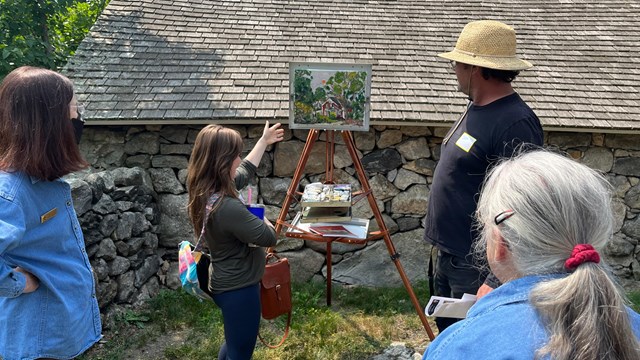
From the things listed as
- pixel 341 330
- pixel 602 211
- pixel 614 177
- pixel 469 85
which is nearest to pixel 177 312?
pixel 341 330

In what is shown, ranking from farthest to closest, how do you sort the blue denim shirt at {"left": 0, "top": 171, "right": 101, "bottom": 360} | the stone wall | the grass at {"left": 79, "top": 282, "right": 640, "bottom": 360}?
the stone wall
the grass at {"left": 79, "top": 282, "right": 640, "bottom": 360}
the blue denim shirt at {"left": 0, "top": 171, "right": 101, "bottom": 360}

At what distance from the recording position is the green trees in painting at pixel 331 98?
3311 mm

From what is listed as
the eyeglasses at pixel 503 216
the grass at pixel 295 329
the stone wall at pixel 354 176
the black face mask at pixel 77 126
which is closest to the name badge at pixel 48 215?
the black face mask at pixel 77 126

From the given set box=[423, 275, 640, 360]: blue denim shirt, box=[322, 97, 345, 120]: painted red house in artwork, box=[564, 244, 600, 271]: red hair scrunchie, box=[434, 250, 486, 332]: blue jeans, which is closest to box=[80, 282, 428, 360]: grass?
box=[434, 250, 486, 332]: blue jeans

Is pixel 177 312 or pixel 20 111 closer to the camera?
pixel 20 111

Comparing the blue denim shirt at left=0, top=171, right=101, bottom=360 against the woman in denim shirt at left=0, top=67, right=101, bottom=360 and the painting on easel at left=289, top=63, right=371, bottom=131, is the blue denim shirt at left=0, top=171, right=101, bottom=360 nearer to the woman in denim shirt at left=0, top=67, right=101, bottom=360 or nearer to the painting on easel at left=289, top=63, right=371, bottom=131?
the woman in denim shirt at left=0, top=67, right=101, bottom=360

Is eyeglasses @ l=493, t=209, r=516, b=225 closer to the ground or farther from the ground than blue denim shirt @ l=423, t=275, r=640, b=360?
farther from the ground

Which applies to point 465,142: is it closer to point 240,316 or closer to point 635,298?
point 240,316

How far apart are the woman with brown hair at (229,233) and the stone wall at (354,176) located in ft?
7.82

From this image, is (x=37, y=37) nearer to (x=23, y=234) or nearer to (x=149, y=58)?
(x=149, y=58)

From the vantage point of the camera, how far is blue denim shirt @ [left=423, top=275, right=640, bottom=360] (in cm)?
103

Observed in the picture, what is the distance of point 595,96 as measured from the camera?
5.20m

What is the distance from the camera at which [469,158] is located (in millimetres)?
2400

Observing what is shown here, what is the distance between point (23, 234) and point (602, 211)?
5.96 feet
